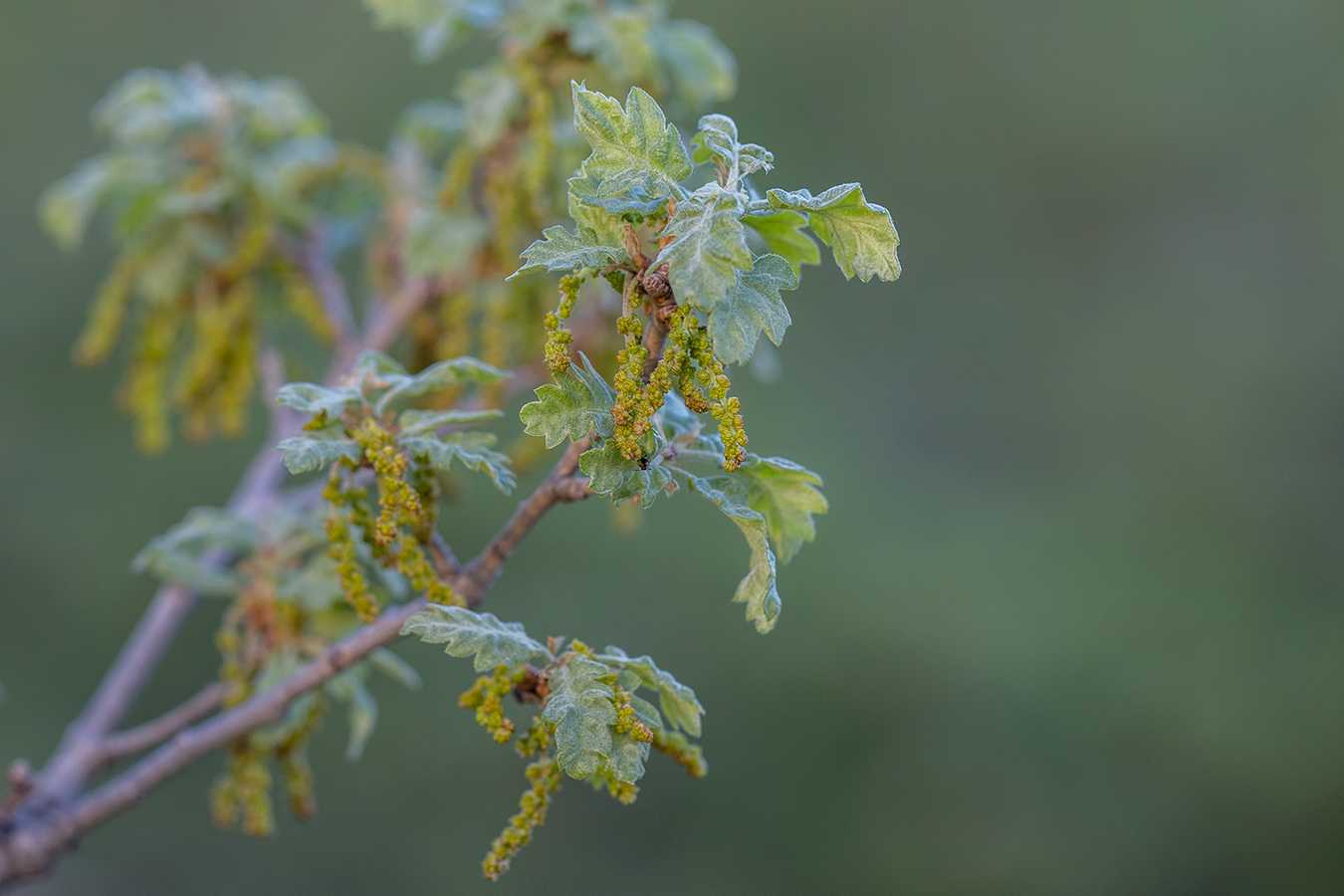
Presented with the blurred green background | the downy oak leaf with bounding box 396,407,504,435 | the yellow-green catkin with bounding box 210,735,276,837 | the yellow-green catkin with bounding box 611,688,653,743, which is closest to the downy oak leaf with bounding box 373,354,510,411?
the downy oak leaf with bounding box 396,407,504,435

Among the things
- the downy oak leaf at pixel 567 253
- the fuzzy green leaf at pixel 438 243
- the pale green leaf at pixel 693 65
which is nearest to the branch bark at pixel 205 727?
the downy oak leaf at pixel 567 253

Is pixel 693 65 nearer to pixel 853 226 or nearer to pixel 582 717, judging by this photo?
pixel 853 226

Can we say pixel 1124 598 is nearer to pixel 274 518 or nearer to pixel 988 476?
pixel 988 476

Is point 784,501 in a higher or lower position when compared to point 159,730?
higher

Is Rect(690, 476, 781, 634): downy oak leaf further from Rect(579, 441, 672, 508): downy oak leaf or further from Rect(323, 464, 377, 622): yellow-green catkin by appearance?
Rect(323, 464, 377, 622): yellow-green catkin

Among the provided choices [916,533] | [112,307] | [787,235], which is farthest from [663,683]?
[916,533]

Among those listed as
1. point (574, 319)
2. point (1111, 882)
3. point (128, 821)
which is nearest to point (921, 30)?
point (1111, 882)

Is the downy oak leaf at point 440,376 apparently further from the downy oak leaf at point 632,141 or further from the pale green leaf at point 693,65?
the pale green leaf at point 693,65
